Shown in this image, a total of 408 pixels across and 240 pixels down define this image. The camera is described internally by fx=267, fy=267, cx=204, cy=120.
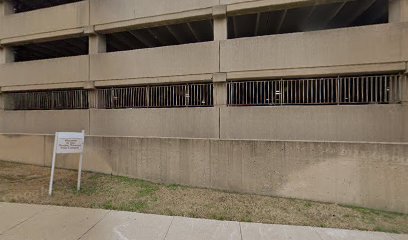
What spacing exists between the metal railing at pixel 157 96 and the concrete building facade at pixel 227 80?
0.04 meters

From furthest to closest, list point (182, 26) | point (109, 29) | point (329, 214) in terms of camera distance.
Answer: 1. point (182, 26)
2. point (109, 29)
3. point (329, 214)

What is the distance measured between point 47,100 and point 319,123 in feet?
34.8

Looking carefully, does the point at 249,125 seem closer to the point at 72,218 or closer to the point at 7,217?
the point at 72,218

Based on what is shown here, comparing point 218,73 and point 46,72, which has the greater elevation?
point 46,72

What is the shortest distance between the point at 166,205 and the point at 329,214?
365 cm

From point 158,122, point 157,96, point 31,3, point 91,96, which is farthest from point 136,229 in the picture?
point 31,3

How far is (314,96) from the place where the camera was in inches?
317

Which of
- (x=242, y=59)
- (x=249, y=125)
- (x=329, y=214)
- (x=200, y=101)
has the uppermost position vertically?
(x=242, y=59)

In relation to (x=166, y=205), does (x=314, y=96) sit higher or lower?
higher

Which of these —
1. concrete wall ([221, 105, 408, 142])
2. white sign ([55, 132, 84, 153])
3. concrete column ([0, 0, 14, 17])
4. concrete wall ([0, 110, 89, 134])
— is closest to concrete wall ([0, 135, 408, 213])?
concrete wall ([221, 105, 408, 142])

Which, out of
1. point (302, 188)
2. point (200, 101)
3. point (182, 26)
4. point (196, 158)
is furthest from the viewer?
point (182, 26)

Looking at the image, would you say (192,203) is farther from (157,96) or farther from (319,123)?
(157,96)

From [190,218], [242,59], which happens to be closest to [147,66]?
[242,59]

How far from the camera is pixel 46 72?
10.9 meters
